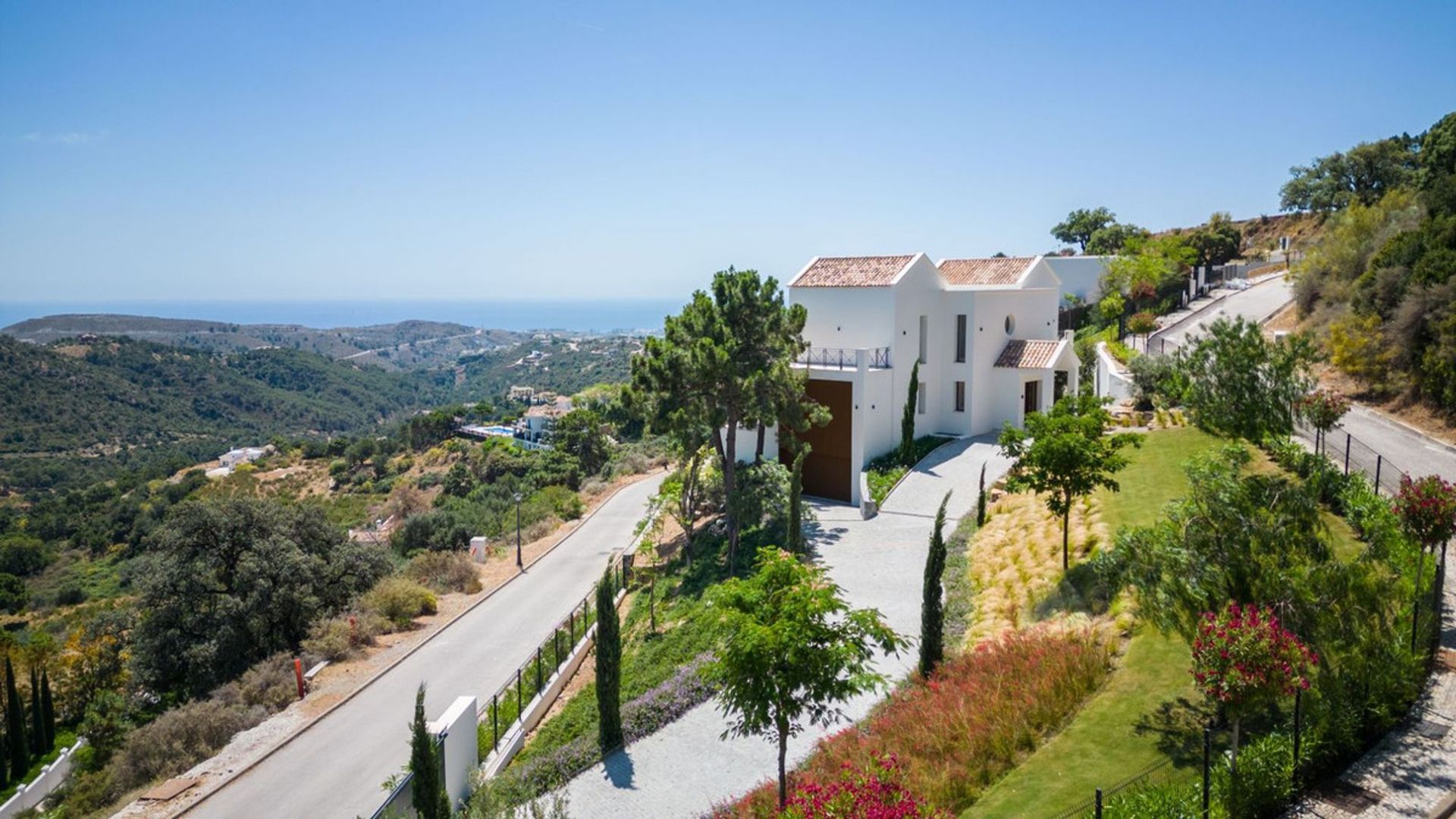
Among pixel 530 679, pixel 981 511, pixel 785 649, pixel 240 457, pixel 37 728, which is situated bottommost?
pixel 240 457

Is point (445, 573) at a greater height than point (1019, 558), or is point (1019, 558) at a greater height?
point (1019, 558)

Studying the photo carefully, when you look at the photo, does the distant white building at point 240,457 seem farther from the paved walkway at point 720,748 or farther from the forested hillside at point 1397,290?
the forested hillside at point 1397,290

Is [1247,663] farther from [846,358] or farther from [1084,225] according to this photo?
[1084,225]

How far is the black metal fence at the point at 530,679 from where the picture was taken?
592 inches

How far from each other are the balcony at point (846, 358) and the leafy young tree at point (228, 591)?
1544 centimetres

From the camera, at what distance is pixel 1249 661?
7891 mm

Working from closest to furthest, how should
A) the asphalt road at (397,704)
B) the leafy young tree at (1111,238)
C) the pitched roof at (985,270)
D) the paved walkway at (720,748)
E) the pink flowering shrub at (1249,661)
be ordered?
the pink flowering shrub at (1249,661) → the paved walkway at (720,748) → the asphalt road at (397,704) → the pitched roof at (985,270) → the leafy young tree at (1111,238)

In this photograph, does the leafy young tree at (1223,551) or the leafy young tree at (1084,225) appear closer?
the leafy young tree at (1223,551)

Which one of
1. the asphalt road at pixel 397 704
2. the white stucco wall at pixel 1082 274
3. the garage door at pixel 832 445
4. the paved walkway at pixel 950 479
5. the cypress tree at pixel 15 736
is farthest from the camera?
the white stucco wall at pixel 1082 274

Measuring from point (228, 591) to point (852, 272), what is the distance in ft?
72.3

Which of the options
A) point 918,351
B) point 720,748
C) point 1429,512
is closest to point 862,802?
point 720,748

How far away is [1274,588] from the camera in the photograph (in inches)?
368

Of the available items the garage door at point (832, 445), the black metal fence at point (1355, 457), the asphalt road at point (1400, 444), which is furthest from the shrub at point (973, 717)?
the garage door at point (832, 445)

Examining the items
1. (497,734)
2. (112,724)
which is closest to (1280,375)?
(497,734)
